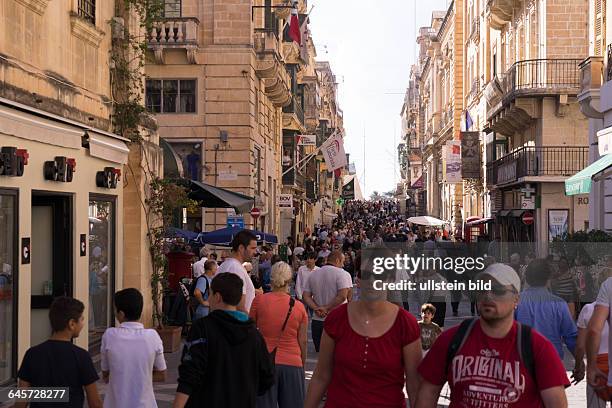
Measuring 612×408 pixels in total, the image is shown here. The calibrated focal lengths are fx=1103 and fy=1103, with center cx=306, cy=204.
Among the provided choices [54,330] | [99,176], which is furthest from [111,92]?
[54,330]

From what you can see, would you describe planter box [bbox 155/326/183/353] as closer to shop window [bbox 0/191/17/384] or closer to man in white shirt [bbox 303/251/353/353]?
man in white shirt [bbox 303/251/353/353]

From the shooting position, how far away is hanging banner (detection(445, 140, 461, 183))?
174 feet

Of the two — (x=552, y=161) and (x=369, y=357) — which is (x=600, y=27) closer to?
(x=552, y=161)

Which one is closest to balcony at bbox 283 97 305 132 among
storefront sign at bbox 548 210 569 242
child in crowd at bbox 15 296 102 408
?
storefront sign at bbox 548 210 569 242

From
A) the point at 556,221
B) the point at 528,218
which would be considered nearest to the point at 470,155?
the point at 528,218

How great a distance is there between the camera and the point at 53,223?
1402 cm

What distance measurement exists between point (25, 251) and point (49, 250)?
1.88 meters

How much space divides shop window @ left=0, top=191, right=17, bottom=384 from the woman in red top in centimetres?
600

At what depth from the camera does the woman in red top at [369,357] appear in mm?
6160

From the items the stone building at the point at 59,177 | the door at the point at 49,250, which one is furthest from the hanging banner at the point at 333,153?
the door at the point at 49,250

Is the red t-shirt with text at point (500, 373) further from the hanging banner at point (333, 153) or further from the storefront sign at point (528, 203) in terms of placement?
the hanging banner at point (333, 153)

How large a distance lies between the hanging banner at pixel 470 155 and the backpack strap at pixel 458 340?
4635cm

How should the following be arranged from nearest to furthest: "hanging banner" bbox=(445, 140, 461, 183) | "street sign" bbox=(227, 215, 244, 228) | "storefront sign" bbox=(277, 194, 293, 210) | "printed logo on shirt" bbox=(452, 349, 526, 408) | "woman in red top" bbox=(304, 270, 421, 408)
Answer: "printed logo on shirt" bbox=(452, 349, 526, 408), "woman in red top" bbox=(304, 270, 421, 408), "street sign" bbox=(227, 215, 244, 228), "storefront sign" bbox=(277, 194, 293, 210), "hanging banner" bbox=(445, 140, 461, 183)

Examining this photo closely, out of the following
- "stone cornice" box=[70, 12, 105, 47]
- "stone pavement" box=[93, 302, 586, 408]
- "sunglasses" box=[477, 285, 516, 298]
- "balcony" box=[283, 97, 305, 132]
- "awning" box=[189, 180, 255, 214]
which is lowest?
"stone pavement" box=[93, 302, 586, 408]
